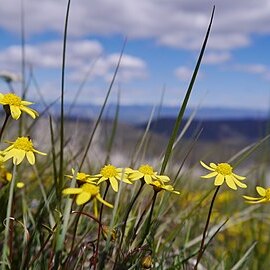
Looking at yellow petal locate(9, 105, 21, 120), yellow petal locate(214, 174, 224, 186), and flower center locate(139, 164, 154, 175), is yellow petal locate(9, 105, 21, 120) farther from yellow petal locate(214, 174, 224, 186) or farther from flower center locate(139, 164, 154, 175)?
yellow petal locate(214, 174, 224, 186)

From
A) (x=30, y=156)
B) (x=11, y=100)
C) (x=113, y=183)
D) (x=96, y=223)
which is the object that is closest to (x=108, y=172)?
(x=113, y=183)

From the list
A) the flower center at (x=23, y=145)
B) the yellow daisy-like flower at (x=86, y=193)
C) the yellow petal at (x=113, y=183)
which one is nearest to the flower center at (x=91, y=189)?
the yellow daisy-like flower at (x=86, y=193)

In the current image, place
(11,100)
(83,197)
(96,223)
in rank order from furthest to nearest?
(96,223), (11,100), (83,197)

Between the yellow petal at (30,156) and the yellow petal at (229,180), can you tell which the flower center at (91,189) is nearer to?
the yellow petal at (30,156)

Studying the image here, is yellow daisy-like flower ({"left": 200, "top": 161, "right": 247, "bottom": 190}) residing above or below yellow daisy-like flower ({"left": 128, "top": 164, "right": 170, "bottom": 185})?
above

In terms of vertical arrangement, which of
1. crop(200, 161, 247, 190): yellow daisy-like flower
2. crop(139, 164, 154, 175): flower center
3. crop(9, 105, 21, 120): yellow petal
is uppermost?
crop(9, 105, 21, 120): yellow petal

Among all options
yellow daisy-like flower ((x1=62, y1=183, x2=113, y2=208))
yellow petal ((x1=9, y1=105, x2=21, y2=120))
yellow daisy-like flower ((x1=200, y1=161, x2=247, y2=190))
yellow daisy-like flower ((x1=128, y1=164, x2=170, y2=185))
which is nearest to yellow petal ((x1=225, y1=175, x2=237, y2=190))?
yellow daisy-like flower ((x1=200, y1=161, x2=247, y2=190))

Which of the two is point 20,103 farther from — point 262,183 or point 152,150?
point 152,150

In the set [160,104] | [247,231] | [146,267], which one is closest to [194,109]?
[160,104]

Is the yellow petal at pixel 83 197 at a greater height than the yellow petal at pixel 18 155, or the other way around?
the yellow petal at pixel 18 155

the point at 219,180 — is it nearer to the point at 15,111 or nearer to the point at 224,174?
the point at 224,174

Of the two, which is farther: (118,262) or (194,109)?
(194,109)
